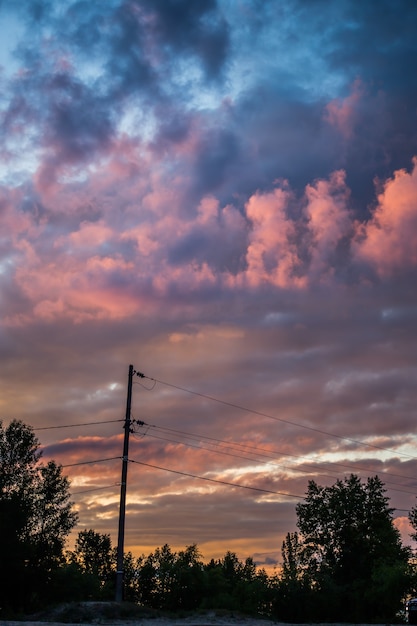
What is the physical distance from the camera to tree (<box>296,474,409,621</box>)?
77188mm

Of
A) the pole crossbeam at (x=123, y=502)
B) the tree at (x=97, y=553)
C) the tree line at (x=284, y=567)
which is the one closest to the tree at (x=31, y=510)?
the tree line at (x=284, y=567)

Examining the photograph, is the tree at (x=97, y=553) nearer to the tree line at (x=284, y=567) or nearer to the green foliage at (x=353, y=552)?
the tree line at (x=284, y=567)

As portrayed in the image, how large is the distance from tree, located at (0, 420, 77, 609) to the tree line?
0.40 feet

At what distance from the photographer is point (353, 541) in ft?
290

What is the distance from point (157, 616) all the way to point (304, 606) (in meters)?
25.7

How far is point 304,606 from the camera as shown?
5684 cm

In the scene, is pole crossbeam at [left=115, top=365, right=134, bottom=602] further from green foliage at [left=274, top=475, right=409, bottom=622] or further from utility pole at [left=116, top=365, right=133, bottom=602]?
green foliage at [left=274, top=475, right=409, bottom=622]

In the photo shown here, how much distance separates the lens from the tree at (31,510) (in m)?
65.9

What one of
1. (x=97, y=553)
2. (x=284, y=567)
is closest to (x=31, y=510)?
(x=284, y=567)

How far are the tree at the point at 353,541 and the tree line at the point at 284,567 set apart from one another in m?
0.13

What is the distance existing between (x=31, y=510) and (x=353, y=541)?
42302 millimetres

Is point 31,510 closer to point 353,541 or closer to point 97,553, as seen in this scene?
point 353,541

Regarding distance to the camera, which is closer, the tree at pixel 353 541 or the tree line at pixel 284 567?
the tree line at pixel 284 567

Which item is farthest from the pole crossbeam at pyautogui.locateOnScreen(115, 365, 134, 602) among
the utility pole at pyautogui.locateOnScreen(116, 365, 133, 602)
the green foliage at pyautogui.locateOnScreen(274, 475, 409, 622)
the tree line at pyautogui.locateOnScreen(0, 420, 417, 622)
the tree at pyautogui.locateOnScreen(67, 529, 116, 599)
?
the tree at pyautogui.locateOnScreen(67, 529, 116, 599)
